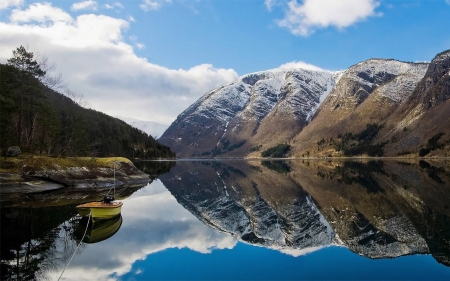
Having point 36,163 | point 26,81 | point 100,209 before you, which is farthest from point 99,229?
point 26,81

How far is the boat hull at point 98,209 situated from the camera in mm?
24953

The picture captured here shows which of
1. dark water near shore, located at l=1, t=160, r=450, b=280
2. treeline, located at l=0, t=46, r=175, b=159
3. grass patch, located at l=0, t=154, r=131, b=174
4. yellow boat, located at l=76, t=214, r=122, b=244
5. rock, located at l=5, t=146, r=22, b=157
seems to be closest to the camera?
dark water near shore, located at l=1, t=160, r=450, b=280

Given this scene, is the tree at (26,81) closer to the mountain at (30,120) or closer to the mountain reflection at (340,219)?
the mountain at (30,120)

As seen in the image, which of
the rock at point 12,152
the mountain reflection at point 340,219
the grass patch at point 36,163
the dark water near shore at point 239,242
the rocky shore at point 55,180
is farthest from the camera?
the rock at point 12,152

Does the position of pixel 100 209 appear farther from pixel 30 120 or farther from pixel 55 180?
pixel 30 120

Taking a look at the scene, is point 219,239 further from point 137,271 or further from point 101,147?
point 101,147

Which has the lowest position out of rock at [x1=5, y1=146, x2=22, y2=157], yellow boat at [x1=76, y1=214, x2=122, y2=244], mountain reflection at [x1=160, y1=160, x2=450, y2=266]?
yellow boat at [x1=76, y1=214, x2=122, y2=244]

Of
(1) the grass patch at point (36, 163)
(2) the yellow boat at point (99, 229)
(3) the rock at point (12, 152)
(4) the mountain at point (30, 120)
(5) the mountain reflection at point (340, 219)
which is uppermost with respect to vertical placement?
(4) the mountain at point (30, 120)

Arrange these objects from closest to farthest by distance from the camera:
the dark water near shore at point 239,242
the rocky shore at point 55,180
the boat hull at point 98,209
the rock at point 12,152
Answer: the dark water near shore at point 239,242
the boat hull at point 98,209
the rocky shore at point 55,180
the rock at point 12,152

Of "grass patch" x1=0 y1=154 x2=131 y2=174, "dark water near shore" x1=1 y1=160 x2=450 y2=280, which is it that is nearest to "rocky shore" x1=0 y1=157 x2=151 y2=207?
"grass patch" x1=0 y1=154 x2=131 y2=174

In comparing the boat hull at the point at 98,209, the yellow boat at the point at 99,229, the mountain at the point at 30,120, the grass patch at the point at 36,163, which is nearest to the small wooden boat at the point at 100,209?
the boat hull at the point at 98,209

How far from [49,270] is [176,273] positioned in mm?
5871

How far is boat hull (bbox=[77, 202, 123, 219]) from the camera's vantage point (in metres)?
25.0

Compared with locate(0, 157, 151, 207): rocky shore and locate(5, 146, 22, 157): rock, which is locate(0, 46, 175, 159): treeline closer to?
locate(5, 146, 22, 157): rock
